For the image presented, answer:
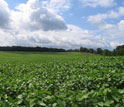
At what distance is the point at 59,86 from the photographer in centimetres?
526

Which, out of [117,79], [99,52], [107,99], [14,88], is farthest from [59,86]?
[99,52]

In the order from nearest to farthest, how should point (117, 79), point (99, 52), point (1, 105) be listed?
point (1, 105) < point (117, 79) < point (99, 52)

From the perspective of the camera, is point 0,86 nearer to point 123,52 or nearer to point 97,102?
point 97,102

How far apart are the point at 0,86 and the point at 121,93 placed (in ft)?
15.3

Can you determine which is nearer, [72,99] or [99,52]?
Result: [72,99]

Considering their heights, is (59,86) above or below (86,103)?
below

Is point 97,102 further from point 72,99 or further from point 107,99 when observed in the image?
point 72,99

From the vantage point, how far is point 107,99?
231 centimetres

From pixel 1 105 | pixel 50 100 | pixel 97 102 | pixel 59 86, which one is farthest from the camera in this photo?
pixel 59 86

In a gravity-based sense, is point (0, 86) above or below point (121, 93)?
below

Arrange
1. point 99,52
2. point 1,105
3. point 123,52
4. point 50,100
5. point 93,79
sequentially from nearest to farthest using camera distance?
point 50,100 < point 1,105 < point 93,79 < point 123,52 < point 99,52

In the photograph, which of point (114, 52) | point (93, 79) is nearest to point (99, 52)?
point (114, 52)

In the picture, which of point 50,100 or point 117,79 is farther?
point 117,79

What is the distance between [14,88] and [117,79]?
13.0 feet
